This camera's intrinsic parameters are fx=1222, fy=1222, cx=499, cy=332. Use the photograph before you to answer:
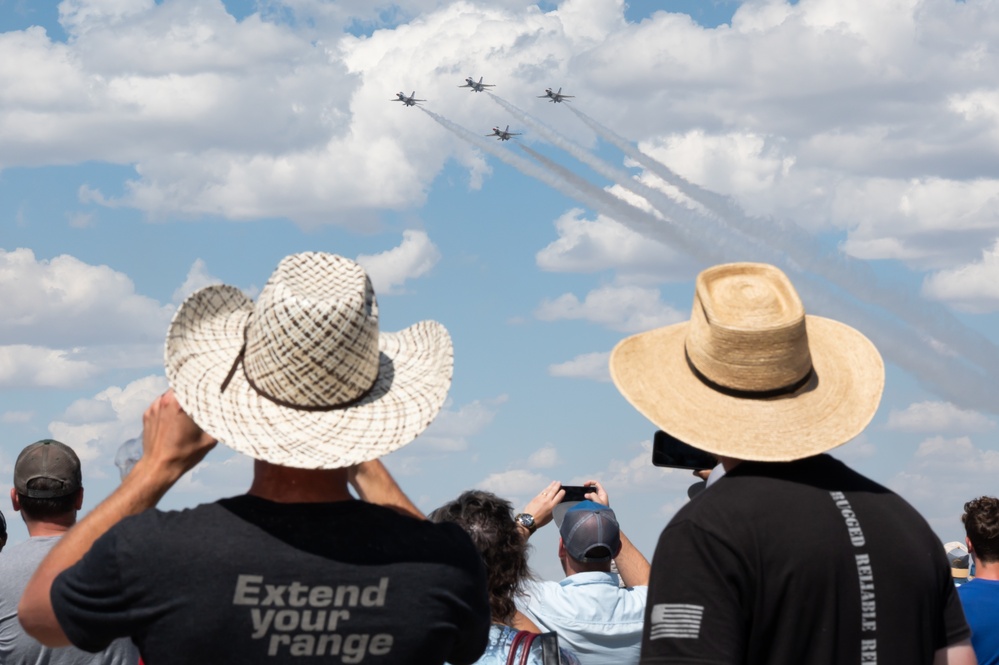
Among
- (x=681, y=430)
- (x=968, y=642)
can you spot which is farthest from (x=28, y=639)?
(x=968, y=642)

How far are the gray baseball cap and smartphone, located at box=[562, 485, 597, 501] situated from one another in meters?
2.87

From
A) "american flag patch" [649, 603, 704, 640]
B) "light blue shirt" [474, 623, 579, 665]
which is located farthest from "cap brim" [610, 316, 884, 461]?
"light blue shirt" [474, 623, 579, 665]

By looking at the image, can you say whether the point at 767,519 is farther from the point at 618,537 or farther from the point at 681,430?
the point at 618,537

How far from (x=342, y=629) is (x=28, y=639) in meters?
4.00

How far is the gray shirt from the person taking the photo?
6.66 m

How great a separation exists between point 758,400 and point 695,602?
33.0 inches

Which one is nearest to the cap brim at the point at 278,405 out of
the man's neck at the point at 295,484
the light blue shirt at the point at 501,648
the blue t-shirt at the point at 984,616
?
the man's neck at the point at 295,484

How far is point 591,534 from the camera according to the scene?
7.02 metres

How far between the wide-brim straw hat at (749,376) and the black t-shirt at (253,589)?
114 cm

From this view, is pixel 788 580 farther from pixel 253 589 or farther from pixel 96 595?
pixel 96 595

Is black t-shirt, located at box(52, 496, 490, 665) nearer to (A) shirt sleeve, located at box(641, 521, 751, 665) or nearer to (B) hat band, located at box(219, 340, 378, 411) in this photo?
(B) hat band, located at box(219, 340, 378, 411)

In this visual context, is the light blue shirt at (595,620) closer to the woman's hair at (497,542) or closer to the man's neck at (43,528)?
the woman's hair at (497,542)

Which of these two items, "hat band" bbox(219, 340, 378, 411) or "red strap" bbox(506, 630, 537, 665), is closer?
"hat band" bbox(219, 340, 378, 411)

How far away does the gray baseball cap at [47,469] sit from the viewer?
696cm
